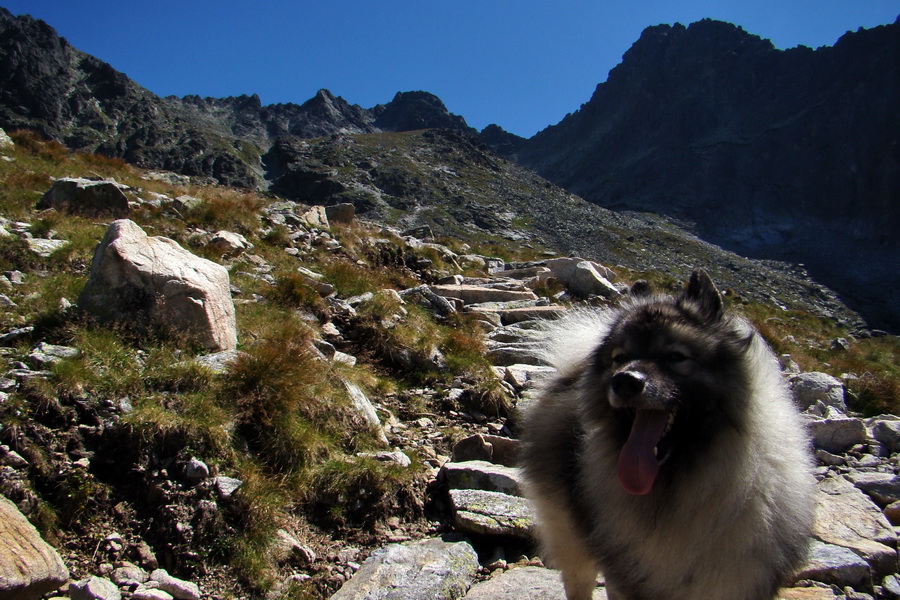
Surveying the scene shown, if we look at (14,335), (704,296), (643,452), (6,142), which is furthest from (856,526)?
(6,142)

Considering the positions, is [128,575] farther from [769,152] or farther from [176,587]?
[769,152]

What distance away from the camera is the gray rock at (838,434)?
600cm

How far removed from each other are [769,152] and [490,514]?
155316mm

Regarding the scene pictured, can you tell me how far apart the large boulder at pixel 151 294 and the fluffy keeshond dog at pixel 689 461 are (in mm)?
3952

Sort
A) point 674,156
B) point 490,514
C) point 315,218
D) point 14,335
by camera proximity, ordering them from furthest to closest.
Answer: point 674,156 → point 315,218 → point 14,335 → point 490,514

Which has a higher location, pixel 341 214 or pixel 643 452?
pixel 341 214

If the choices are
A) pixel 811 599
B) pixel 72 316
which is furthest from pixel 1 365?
pixel 811 599

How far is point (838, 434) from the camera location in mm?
6062

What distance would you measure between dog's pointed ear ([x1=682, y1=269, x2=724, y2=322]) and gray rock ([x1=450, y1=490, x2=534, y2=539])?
6.86 ft

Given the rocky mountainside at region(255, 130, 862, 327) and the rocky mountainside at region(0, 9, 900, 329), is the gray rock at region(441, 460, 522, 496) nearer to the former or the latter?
the rocky mountainside at region(255, 130, 862, 327)

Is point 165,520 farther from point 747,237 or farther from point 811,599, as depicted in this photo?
point 747,237

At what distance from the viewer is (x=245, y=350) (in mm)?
5340

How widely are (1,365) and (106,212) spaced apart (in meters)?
7.27

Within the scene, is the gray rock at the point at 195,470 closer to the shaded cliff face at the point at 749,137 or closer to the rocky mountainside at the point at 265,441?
the rocky mountainside at the point at 265,441
